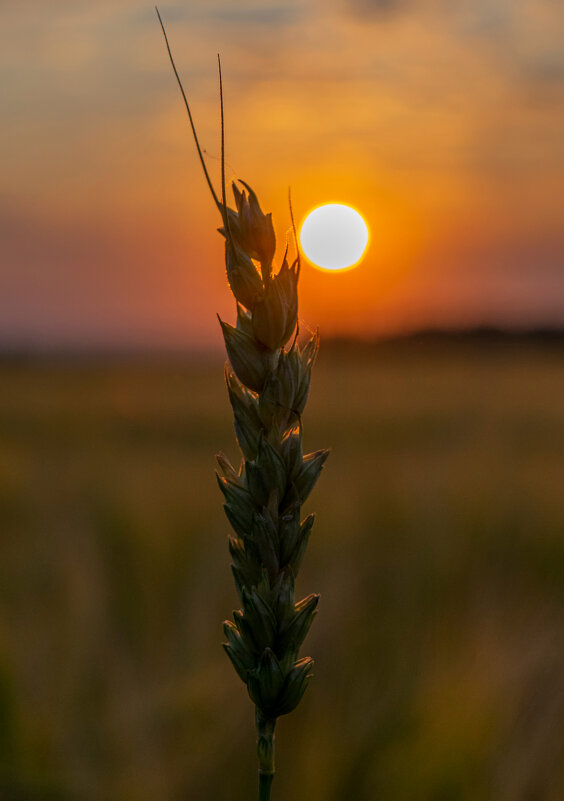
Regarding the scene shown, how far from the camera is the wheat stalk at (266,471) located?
607mm

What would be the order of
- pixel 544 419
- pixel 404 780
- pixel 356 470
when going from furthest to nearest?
pixel 544 419
pixel 356 470
pixel 404 780

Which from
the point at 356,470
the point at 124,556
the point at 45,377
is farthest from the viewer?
the point at 45,377

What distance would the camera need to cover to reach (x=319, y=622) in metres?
2.31

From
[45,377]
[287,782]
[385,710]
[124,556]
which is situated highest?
[45,377]

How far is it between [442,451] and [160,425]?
A: 91.7 inches

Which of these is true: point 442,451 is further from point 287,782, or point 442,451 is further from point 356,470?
point 287,782

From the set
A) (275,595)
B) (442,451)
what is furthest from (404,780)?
(442,451)

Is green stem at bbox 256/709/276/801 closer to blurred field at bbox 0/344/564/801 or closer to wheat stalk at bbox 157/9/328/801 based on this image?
wheat stalk at bbox 157/9/328/801

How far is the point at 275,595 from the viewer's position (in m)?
0.61

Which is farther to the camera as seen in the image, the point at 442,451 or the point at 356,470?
the point at 442,451

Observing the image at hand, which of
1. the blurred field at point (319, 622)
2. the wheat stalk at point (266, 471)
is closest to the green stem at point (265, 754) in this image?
the wheat stalk at point (266, 471)

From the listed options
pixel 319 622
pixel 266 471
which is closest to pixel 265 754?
pixel 266 471

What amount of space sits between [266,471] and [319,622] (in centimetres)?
181

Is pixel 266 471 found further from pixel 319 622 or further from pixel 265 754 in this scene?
pixel 319 622
